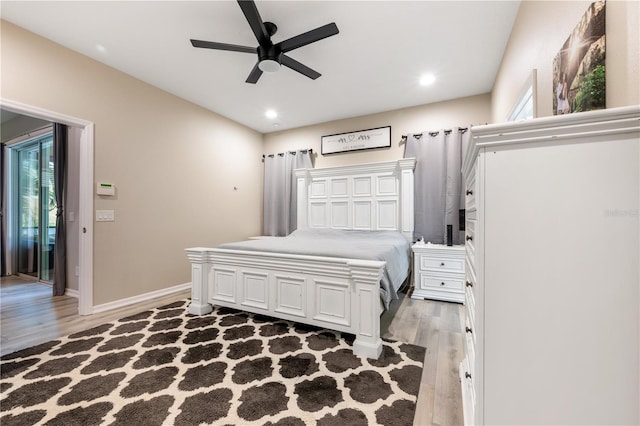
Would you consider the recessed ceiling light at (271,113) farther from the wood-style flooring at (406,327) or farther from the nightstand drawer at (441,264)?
the nightstand drawer at (441,264)

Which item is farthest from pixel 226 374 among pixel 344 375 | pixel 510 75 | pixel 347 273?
pixel 510 75

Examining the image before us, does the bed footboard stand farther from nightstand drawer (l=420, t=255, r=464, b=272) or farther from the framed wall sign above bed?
the framed wall sign above bed

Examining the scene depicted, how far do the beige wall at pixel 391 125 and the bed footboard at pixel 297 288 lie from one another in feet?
8.36

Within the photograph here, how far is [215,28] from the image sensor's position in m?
2.27

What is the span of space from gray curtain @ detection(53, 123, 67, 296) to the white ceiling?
61.4 inches

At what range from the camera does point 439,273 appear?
3102 mm

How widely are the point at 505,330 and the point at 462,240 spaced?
112 inches

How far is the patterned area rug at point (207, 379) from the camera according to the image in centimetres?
134

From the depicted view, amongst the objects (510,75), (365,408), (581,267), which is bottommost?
(365,408)

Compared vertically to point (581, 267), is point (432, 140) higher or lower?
higher

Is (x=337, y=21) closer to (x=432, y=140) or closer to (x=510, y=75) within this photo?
(x=510, y=75)

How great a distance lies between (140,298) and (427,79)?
4374 mm

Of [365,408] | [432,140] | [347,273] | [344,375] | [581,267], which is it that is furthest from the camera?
[432,140]

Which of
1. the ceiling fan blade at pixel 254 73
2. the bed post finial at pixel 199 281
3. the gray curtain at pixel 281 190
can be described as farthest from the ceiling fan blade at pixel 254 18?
the gray curtain at pixel 281 190
